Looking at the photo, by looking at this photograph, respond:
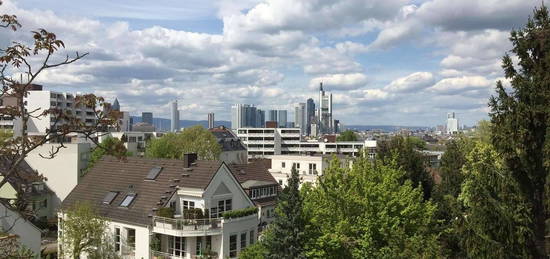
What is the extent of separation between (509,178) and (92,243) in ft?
91.6

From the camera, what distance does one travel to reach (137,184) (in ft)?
129

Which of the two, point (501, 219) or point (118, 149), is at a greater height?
point (118, 149)

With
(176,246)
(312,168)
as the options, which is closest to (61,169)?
(176,246)

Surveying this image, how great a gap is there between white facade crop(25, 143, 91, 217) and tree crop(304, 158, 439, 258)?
4379 centimetres

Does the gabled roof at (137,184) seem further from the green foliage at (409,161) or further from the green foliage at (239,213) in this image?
the green foliage at (409,161)

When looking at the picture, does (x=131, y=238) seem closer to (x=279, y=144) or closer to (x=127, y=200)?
(x=127, y=200)

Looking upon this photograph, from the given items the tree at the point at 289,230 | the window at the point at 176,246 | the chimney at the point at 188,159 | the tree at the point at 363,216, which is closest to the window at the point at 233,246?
the window at the point at 176,246

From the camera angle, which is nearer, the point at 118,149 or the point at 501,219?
the point at 118,149

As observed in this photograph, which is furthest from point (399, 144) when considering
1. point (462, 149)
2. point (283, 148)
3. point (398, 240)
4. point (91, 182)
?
point (283, 148)

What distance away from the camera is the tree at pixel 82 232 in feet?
109

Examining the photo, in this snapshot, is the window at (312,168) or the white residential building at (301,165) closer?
the white residential building at (301,165)

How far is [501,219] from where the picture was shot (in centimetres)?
1762

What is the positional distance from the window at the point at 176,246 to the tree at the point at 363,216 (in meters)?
11.9

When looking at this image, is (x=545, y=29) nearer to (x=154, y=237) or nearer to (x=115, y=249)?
(x=154, y=237)
